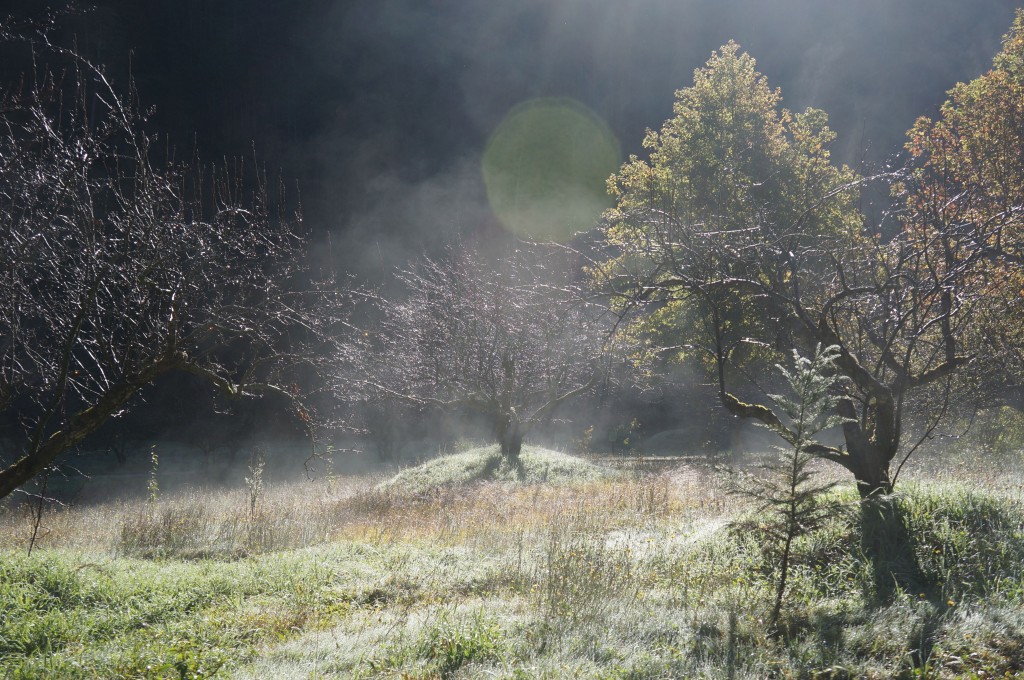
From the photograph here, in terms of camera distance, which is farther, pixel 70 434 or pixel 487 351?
pixel 487 351

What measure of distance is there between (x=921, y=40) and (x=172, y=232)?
142 ft

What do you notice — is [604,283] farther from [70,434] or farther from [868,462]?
[70,434]

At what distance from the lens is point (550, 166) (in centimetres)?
3825

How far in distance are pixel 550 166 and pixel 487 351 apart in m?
22.4

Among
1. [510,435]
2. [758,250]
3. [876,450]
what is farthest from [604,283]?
[510,435]

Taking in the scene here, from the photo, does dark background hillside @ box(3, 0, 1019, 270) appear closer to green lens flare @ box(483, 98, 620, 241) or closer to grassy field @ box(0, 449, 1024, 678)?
green lens flare @ box(483, 98, 620, 241)

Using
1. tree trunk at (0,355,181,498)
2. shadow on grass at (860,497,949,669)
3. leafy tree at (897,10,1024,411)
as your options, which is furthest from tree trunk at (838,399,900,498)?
tree trunk at (0,355,181,498)

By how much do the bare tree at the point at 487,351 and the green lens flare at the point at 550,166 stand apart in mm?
11025

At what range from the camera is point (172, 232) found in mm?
5465

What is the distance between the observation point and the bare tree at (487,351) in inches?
719

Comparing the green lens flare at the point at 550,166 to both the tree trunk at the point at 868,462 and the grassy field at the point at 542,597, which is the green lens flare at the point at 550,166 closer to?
the grassy field at the point at 542,597

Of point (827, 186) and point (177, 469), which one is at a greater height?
point (827, 186)

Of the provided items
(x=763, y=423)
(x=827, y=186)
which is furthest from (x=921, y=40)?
(x=763, y=423)

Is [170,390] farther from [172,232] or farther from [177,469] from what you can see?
[172,232]
